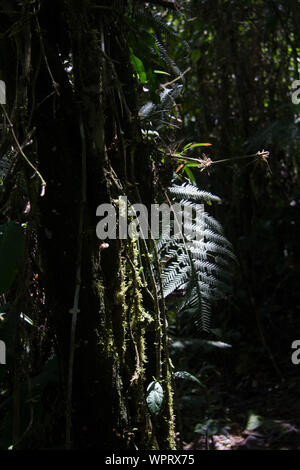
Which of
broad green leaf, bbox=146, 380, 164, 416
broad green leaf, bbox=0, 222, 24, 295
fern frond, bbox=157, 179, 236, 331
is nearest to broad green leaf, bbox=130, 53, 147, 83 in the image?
fern frond, bbox=157, 179, 236, 331

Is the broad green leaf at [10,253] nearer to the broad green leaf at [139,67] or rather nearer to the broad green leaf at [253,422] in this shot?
the broad green leaf at [139,67]

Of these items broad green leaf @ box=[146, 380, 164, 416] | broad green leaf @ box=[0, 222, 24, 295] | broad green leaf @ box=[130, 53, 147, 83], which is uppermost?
broad green leaf @ box=[130, 53, 147, 83]

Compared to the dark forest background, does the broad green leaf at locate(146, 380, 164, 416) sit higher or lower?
lower

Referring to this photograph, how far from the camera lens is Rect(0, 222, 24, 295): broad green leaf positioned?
95cm

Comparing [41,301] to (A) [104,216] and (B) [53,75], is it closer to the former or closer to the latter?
(A) [104,216]

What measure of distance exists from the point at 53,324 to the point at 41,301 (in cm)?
18

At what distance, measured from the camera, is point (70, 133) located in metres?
0.92

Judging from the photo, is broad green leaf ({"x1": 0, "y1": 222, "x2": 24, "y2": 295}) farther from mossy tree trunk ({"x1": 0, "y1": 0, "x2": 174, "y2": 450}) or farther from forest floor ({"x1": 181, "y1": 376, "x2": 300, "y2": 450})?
forest floor ({"x1": 181, "y1": 376, "x2": 300, "y2": 450})

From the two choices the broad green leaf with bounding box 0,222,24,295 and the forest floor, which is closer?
the broad green leaf with bounding box 0,222,24,295

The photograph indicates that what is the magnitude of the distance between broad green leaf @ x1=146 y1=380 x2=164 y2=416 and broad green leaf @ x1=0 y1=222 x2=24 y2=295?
14.2 inches

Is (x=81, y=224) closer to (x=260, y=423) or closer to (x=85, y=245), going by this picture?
(x=85, y=245)

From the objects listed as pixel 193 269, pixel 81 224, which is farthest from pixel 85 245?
pixel 193 269

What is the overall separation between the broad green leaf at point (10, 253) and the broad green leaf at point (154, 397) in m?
0.36

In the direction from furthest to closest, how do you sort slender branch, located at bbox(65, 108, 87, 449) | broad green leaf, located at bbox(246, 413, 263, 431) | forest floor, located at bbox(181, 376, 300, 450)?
broad green leaf, located at bbox(246, 413, 263, 431) < forest floor, located at bbox(181, 376, 300, 450) < slender branch, located at bbox(65, 108, 87, 449)
